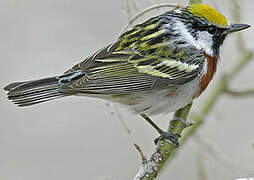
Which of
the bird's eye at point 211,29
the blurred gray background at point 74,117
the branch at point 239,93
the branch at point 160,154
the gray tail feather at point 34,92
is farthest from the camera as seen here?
the blurred gray background at point 74,117

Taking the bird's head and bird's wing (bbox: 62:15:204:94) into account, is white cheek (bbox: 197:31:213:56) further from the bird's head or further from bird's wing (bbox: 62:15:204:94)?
bird's wing (bbox: 62:15:204:94)

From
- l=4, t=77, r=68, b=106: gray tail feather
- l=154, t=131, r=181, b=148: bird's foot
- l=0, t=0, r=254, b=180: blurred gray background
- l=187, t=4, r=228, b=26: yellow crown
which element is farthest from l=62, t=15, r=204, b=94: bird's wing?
l=0, t=0, r=254, b=180: blurred gray background

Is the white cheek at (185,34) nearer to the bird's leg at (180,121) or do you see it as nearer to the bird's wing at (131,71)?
the bird's wing at (131,71)

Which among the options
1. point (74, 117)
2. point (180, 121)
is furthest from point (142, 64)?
point (74, 117)

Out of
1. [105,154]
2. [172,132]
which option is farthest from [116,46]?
[105,154]

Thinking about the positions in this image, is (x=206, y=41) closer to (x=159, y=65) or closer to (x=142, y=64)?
(x=159, y=65)

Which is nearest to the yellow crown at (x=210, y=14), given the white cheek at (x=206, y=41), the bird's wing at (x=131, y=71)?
the white cheek at (x=206, y=41)
